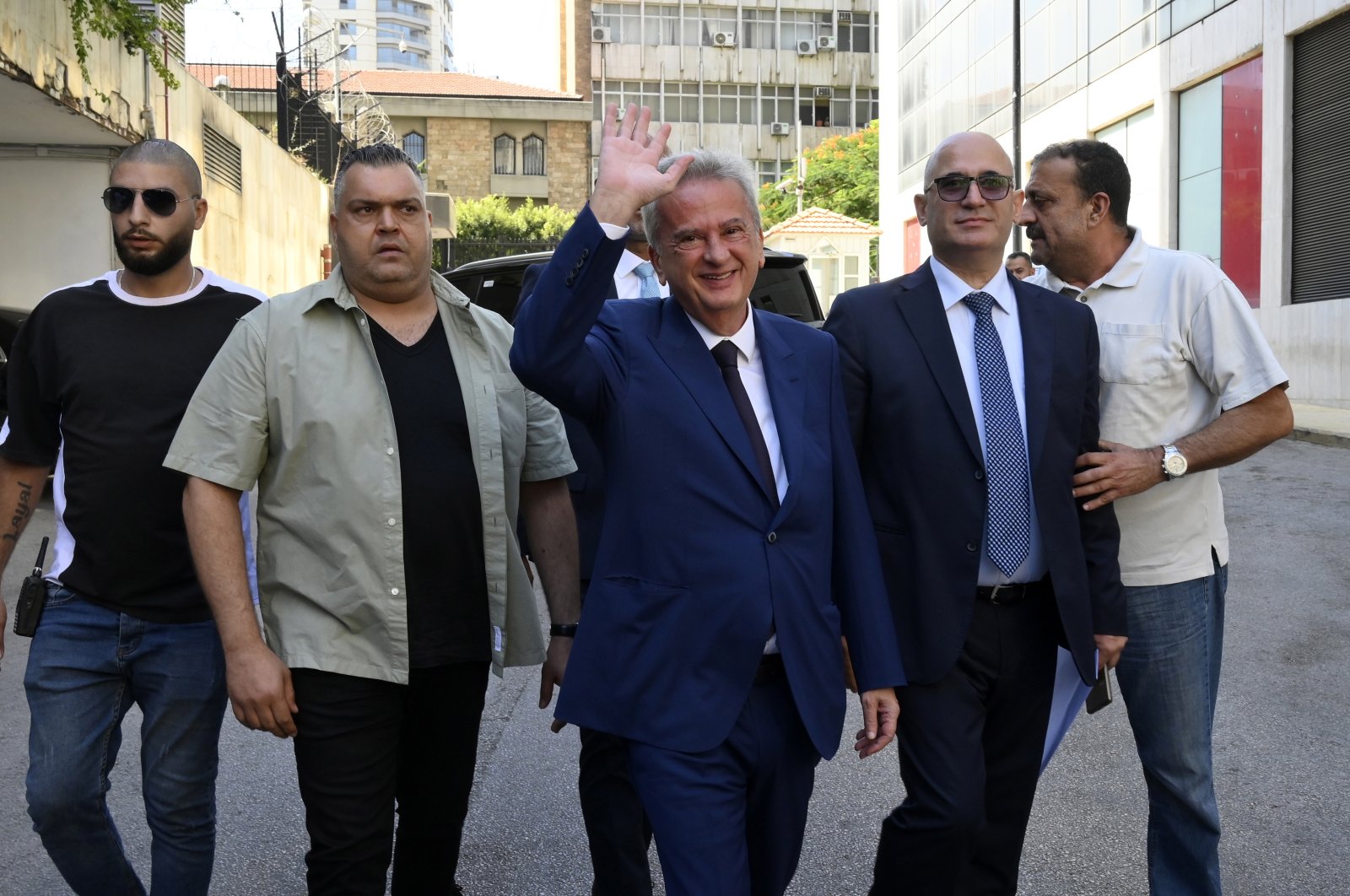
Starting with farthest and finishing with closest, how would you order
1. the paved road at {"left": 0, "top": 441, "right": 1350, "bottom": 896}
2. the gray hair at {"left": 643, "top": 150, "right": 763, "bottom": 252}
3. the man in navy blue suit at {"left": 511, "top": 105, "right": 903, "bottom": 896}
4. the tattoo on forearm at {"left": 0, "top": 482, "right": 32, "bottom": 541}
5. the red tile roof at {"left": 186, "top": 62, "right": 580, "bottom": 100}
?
the red tile roof at {"left": 186, "top": 62, "right": 580, "bottom": 100} < the paved road at {"left": 0, "top": 441, "right": 1350, "bottom": 896} < the tattoo on forearm at {"left": 0, "top": 482, "right": 32, "bottom": 541} < the gray hair at {"left": 643, "top": 150, "right": 763, "bottom": 252} < the man in navy blue suit at {"left": 511, "top": 105, "right": 903, "bottom": 896}

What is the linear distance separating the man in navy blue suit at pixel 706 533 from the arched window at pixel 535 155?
229 ft

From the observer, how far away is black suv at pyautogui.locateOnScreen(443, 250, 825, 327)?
378 inches

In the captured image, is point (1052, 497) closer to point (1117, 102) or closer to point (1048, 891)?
point (1048, 891)

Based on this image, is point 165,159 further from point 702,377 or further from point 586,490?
point 702,377

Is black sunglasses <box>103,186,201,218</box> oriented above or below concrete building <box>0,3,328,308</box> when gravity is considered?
below

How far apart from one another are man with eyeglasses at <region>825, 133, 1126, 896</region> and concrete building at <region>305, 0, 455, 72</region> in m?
139

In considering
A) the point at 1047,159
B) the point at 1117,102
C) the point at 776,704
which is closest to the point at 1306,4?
the point at 1117,102

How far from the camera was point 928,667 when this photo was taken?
3406 mm

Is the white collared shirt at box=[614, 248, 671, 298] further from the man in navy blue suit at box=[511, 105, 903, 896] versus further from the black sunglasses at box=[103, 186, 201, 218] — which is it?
the man in navy blue suit at box=[511, 105, 903, 896]

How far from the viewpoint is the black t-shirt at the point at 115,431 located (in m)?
3.62

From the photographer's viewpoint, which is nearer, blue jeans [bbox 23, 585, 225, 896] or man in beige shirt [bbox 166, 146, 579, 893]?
man in beige shirt [bbox 166, 146, 579, 893]

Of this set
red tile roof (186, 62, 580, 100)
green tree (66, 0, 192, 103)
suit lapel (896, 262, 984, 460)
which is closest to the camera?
suit lapel (896, 262, 984, 460)

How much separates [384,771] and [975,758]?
144cm

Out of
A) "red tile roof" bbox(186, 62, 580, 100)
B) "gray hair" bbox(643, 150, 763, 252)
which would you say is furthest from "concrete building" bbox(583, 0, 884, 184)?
"gray hair" bbox(643, 150, 763, 252)
